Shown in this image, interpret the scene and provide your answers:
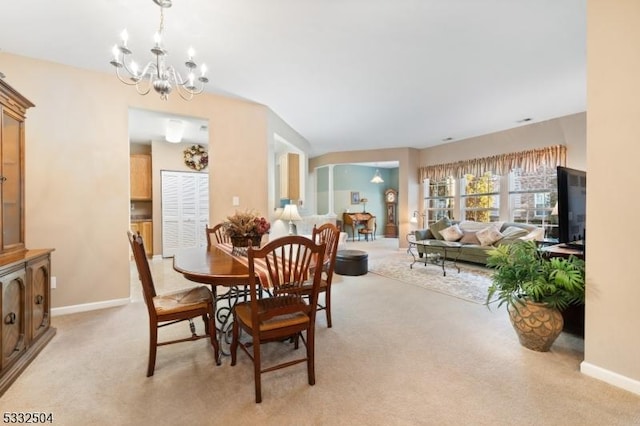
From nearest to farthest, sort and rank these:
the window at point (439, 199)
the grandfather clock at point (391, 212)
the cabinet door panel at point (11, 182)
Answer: the cabinet door panel at point (11, 182)
the window at point (439, 199)
the grandfather clock at point (391, 212)

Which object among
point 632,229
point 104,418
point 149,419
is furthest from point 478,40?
point 104,418

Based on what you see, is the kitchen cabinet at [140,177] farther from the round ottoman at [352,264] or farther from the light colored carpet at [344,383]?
the round ottoman at [352,264]

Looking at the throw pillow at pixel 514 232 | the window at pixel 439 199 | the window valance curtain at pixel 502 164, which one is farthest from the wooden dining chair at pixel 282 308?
the window at pixel 439 199

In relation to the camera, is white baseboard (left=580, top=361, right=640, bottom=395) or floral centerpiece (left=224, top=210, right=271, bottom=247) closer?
white baseboard (left=580, top=361, right=640, bottom=395)

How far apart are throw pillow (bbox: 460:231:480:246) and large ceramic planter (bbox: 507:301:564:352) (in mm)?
3467

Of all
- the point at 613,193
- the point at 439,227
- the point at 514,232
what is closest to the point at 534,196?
the point at 514,232

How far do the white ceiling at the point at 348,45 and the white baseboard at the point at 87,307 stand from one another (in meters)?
2.51

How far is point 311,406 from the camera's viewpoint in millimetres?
1569

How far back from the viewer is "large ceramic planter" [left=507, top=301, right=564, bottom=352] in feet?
6.79

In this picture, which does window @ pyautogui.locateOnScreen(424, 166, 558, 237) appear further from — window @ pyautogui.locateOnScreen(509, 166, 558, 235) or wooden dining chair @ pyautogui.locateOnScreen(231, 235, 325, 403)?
wooden dining chair @ pyautogui.locateOnScreen(231, 235, 325, 403)

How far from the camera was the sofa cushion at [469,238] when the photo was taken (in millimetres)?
5422

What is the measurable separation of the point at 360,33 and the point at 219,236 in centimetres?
256

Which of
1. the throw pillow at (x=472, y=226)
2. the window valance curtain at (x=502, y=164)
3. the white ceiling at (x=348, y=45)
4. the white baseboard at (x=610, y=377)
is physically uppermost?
the white ceiling at (x=348, y=45)

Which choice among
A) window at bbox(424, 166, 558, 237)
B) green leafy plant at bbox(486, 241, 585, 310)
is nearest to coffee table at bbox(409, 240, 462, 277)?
window at bbox(424, 166, 558, 237)
